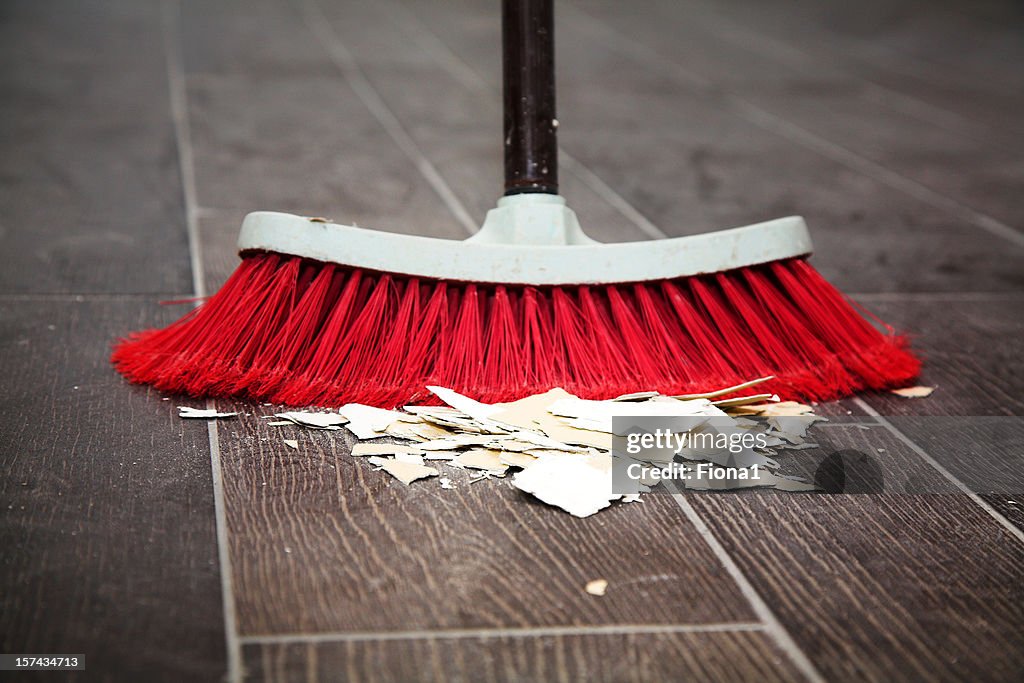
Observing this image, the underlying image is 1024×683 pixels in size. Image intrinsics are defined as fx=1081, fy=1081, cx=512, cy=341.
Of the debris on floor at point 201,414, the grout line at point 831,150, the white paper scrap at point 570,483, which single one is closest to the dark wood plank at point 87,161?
the debris on floor at point 201,414

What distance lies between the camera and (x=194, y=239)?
1459 mm

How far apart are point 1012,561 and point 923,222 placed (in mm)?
1117

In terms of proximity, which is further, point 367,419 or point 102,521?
point 367,419

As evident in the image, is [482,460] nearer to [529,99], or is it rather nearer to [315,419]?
[315,419]

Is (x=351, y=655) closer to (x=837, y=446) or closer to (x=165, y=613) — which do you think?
(x=165, y=613)

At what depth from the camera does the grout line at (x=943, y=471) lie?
2.52 feet

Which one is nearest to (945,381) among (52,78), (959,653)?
(959,653)

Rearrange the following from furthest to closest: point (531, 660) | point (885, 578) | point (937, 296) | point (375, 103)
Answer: point (375, 103) → point (937, 296) → point (885, 578) → point (531, 660)

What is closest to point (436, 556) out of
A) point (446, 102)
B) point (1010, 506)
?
point (1010, 506)

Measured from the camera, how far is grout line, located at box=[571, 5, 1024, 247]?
5.74 feet

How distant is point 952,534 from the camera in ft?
2.46

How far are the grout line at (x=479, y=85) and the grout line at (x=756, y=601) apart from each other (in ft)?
2.67

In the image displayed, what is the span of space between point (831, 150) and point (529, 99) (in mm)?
1164

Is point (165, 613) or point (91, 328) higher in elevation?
point (91, 328)
